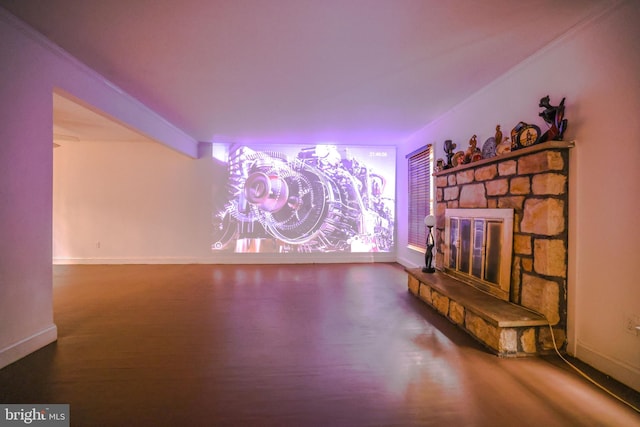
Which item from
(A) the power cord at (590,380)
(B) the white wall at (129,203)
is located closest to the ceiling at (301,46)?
(B) the white wall at (129,203)

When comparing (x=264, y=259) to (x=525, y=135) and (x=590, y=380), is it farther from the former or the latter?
(x=590, y=380)

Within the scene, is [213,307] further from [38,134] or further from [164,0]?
[164,0]

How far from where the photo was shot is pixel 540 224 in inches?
84.4

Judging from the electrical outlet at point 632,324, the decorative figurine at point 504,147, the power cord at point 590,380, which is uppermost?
the decorative figurine at point 504,147

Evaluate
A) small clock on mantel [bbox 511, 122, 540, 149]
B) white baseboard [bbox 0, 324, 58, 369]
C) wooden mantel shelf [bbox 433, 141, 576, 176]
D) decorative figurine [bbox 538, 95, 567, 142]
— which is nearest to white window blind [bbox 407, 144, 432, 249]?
wooden mantel shelf [bbox 433, 141, 576, 176]

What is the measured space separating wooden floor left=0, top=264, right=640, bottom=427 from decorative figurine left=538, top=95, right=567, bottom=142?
66.6 inches

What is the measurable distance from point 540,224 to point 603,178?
1.56 ft

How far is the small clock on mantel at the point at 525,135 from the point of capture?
2229mm

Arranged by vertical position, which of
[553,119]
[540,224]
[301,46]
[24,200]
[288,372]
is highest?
[301,46]

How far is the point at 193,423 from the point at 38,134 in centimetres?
246

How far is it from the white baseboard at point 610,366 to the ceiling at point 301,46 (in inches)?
91.9

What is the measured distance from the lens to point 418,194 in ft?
15.9

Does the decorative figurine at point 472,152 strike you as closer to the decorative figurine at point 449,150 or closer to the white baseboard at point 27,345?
the decorative figurine at point 449,150

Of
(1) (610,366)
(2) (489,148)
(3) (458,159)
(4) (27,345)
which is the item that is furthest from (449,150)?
(4) (27,345)
